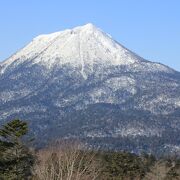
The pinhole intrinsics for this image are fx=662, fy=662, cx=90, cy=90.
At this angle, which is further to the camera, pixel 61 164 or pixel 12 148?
pixel 61 164

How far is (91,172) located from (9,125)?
27733 millimetres

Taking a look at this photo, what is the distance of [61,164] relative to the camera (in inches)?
2314

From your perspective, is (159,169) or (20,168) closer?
(20,168)

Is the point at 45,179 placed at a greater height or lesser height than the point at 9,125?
lesser

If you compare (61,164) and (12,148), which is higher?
(12,148)

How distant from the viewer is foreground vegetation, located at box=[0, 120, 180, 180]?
41906 millimetres

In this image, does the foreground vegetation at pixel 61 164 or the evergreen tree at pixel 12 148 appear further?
the foreground vegetation at pixel 61 164

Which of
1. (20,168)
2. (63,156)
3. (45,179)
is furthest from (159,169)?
(20,168)

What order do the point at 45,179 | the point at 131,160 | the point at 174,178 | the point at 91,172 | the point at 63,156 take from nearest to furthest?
the point at 45,179 → the point at 63,156 → the point at 91,172 → the point at 174,178 → the point at 131,160

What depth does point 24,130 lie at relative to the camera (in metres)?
41.8

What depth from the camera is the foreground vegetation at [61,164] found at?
4191 centimetres

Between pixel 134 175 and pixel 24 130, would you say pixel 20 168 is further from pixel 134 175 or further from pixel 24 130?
pixel 134 175

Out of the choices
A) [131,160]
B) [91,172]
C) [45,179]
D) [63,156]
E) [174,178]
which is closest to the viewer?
[45,179]

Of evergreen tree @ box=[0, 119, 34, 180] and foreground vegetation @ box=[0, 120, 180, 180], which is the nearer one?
evergreen tree @ box=[0, 119, 34, 180]
